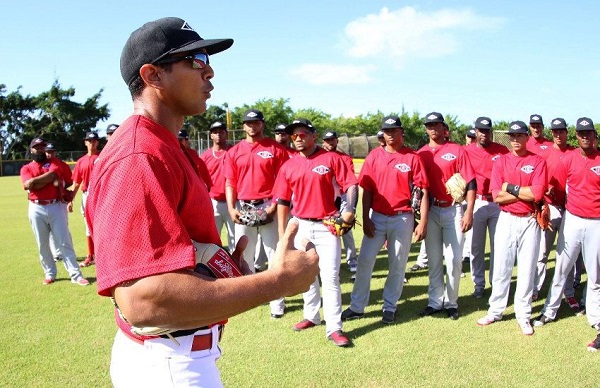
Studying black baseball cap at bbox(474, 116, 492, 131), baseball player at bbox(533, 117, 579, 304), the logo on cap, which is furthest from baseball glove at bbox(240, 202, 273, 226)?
black baseball cap at bbox(474, 116, 492, 131)

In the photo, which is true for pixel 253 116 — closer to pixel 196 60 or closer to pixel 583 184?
pixel 583 184

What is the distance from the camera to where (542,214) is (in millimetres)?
6191

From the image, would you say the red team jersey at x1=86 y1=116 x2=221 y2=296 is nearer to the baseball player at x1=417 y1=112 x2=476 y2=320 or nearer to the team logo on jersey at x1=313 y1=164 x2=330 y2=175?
the team logo on jersey at x1=313 y1=164 x2=330 y2=175

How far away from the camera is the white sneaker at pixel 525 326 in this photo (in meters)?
6.04

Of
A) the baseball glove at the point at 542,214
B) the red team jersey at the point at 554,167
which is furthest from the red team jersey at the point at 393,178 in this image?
the red team jersey at the point at 554,167

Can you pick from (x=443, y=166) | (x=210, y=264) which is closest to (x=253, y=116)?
(x=443, y=166)

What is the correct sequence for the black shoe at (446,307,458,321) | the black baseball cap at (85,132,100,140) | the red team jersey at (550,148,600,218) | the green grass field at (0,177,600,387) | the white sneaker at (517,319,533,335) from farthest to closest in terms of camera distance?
the black baseball cap at (85,132,100,140), the black shoe at (446,307,458,321), the red team jersey at (550,148,600,218), the white sneaker at (517,319,533,335), the green grass field at (0,177,600,387)

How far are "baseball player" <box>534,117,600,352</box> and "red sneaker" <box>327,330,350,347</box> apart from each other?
2.50 m

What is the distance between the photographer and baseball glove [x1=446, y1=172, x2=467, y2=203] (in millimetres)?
6941

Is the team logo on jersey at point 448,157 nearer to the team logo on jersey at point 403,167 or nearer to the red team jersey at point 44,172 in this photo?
the team logo on jersey at point 403,167

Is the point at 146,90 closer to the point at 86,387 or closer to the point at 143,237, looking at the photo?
the point at 143,237

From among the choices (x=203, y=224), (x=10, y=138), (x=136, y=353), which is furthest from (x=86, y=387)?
(x=10, y=138)

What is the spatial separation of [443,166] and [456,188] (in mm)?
540

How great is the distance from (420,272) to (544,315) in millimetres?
3062
